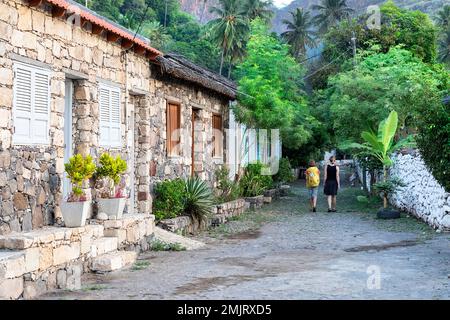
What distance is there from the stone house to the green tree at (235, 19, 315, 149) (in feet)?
16.9

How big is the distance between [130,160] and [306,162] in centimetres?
2682

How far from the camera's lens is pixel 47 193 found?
9.38m

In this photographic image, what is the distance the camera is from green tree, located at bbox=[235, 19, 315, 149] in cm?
2094

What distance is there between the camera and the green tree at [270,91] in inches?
824

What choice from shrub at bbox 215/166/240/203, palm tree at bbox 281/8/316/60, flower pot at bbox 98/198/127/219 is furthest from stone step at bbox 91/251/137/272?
palm tree at bbox 281/8/316/60

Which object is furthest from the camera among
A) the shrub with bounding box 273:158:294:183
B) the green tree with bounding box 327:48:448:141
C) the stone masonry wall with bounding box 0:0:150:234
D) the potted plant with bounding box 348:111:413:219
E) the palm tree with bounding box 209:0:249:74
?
the palm tree with bounding box 209:0:249:74

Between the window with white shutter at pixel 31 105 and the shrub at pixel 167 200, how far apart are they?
4942 millimetres

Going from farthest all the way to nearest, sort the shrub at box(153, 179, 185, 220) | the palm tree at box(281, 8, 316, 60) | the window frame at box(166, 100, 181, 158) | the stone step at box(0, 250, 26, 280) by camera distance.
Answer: the palm tree at box(281, 8, 316, 60) < the window frame at box(166, 100, 181, 158) < the shrub at box(153, 179, 185, 220) < the stone step at box(0, 250, 26, 280)

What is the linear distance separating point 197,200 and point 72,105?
5071mm

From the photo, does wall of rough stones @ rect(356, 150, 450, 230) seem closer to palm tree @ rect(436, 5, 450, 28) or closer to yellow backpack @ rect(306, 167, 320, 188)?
yellow backpack @ rect(306, 167, 320, 188)

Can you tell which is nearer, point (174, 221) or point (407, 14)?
point (174, 221)

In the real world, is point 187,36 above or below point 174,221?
above

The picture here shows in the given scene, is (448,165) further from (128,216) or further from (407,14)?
(407,14)
